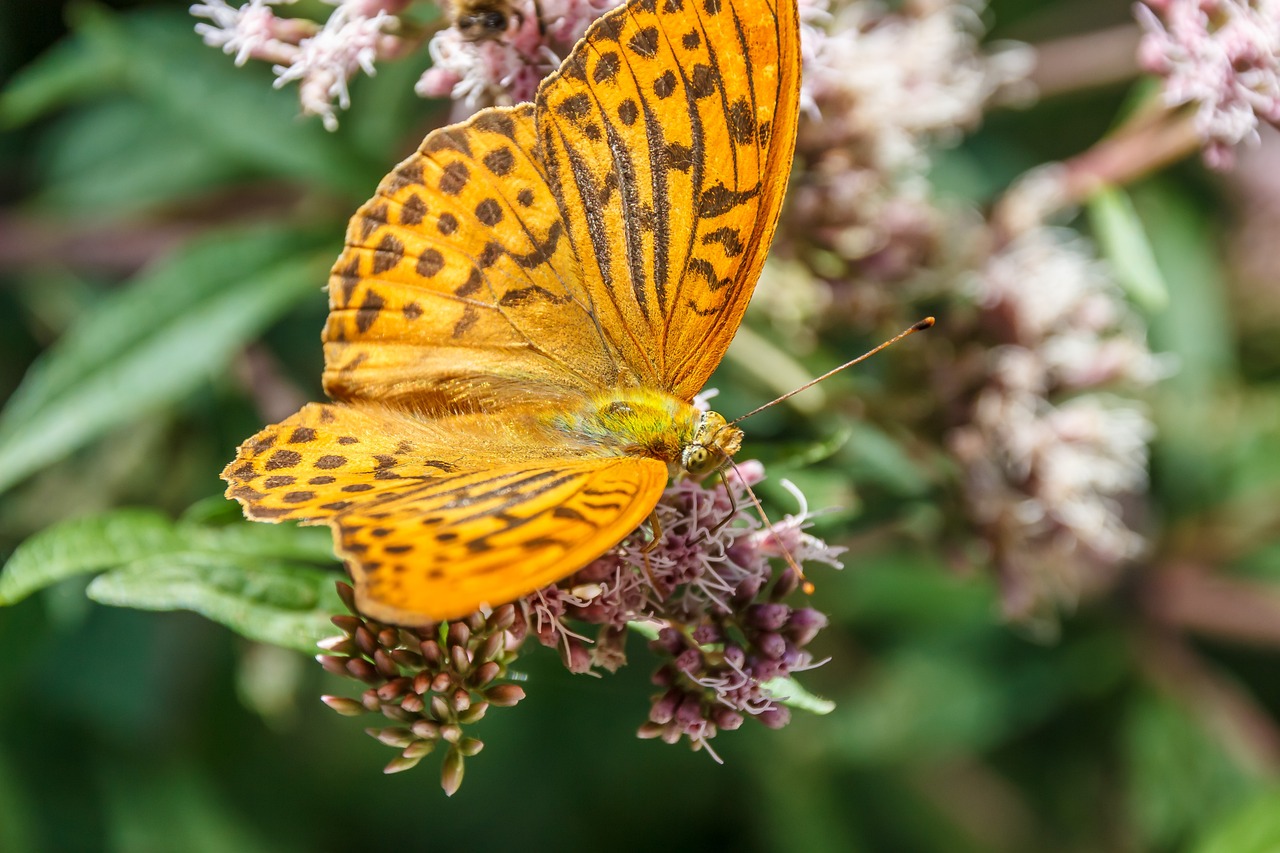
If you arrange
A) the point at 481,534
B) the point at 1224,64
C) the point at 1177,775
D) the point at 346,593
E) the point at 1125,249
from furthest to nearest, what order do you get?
the point at 1177,775
the point at 1125,249
the point at 1224,64
the point at 346,593
the point at 481,534

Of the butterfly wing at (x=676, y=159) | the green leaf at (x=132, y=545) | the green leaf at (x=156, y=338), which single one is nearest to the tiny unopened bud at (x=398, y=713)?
→ the green leaf at (x=132, y=545)

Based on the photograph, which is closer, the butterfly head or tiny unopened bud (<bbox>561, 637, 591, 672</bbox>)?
tiny unopened bud (<bbox>561, 637, 591, 672</bbox>)

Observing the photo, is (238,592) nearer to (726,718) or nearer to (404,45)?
(726,718)

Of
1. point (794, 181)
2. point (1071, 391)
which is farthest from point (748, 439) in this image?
point (1071, 391)

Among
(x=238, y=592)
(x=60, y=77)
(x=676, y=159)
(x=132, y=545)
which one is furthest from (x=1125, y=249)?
(x=60, y=77)

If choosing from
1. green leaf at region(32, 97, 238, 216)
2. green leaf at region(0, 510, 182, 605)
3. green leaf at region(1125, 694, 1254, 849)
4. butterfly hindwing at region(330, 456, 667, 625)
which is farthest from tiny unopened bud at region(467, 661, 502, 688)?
green leaf at region(1125, 694, 1254, 849)

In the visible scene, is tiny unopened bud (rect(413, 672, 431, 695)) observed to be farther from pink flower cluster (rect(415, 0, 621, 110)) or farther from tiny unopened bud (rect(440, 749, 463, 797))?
pink flower cluster (rect(415, 0, 621, 110))

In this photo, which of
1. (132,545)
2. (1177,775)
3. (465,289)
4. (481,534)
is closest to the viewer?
(481,534)

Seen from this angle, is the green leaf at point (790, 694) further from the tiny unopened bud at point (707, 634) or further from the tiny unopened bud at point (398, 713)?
the tiny unopened bud at point (398, 713)
